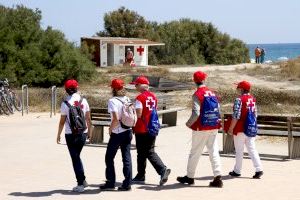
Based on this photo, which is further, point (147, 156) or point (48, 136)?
point (48, 136)

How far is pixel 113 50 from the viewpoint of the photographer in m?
52.3

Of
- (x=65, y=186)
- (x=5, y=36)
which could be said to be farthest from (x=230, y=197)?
(x=5, y=36)

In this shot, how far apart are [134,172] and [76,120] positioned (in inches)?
89.6

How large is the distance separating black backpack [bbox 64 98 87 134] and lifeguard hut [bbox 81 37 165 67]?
41.2m

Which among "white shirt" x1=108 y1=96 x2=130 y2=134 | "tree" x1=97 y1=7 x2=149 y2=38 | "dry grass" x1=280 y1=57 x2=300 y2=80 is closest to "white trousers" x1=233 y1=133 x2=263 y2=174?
"white shirt" x1=108 y1=96 x2=130 y2=134

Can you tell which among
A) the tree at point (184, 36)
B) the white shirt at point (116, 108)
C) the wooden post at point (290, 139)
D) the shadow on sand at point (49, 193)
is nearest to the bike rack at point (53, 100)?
the wooden post at point (290, 139)

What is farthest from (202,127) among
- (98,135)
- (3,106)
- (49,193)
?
(3,106)

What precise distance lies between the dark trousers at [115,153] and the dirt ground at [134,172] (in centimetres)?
21

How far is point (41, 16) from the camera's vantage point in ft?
128

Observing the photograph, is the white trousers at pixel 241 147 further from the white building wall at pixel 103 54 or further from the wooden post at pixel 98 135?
the white building wall at pixel 103 54

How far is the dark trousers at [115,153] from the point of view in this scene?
9.86 m

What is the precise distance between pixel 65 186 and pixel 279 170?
143 inches

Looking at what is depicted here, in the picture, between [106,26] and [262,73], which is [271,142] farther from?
[106,26]

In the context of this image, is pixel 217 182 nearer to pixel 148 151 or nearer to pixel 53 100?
pixel 148 151
